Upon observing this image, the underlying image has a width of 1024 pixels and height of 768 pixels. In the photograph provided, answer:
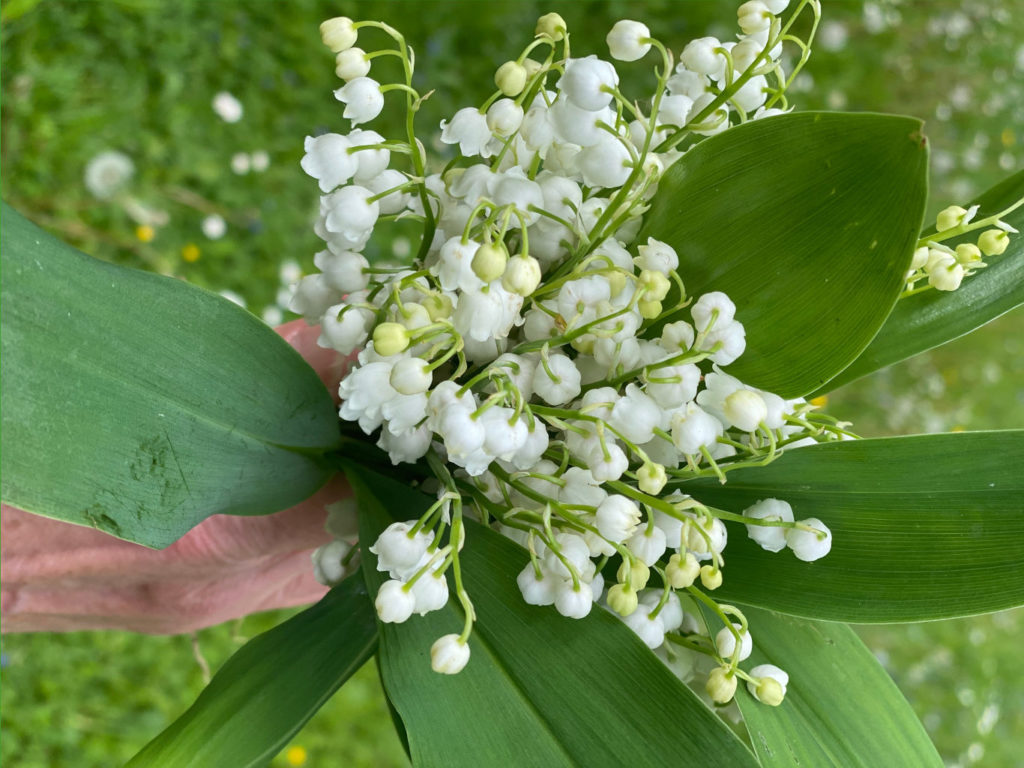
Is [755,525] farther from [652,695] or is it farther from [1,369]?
[1,369]

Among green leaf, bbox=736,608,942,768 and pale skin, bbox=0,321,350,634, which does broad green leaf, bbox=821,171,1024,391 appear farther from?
pale skin, bbox=0,321,350,634

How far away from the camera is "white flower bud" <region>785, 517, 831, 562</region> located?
1.42 feet

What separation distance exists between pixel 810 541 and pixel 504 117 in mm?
249

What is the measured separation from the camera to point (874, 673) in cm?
52

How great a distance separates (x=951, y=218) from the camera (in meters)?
0.44

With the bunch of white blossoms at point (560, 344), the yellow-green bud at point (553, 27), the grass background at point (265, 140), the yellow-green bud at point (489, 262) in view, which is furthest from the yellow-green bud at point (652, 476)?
the grass background at point (265, 140)

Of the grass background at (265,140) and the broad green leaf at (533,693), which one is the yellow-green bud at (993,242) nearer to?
the broad green leaf at (533,693)

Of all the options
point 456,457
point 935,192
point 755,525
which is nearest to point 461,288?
point 456,457

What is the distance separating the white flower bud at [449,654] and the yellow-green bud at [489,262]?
0.16 meters

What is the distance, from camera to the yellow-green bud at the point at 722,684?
0.43 m

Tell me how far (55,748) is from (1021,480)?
133 centimetres

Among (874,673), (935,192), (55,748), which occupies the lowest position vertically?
(55,748)

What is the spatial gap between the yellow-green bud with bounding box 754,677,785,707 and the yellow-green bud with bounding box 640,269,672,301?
7.9 inches

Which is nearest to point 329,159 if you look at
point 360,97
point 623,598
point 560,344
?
point 360,97
